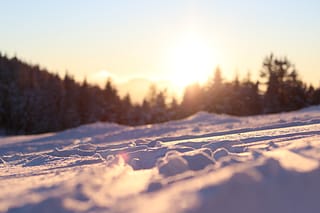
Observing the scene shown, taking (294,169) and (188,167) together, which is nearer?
(294,169)

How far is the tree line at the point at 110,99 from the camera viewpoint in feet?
107

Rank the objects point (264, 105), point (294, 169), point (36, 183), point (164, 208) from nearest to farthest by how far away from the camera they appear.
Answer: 1. point (164, 208)
2. point (294, 169)
3. point (36, 183)
4. point (264, 105)

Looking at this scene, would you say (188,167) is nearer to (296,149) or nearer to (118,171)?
(118,171)

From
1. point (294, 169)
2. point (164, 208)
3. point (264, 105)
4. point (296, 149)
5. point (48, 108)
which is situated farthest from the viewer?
point (48, 108)

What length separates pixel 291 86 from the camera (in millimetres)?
32250

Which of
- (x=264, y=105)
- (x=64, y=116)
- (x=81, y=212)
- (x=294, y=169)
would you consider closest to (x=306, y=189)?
(x=294, y=169)

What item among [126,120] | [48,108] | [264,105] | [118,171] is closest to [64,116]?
[48,108]

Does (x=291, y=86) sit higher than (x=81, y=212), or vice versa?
(x=291, y=86)

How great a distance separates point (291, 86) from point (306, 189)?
31.3 m

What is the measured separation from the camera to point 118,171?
2.89m

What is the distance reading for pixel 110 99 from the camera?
133 ft

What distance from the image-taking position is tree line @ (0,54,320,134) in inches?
1282

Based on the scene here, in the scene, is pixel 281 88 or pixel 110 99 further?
pixel 110 99

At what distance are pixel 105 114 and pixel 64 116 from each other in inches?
141
